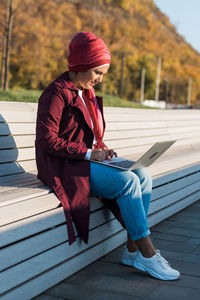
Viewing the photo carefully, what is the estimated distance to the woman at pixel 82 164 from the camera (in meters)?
3.46

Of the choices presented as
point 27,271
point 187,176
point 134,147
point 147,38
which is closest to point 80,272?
point 27,271

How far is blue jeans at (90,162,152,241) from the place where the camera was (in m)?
3.50

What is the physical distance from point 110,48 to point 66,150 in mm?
79829

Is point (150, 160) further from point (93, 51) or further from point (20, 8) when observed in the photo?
point (20, 8)

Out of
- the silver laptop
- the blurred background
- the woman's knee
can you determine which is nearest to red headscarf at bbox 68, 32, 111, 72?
the silver laptop

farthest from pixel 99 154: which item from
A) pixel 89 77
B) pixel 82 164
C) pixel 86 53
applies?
pixel 86 53

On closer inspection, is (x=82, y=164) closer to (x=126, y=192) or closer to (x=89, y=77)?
(x=126, y=192)

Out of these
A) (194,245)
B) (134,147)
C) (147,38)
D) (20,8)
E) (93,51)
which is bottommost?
(194,245)

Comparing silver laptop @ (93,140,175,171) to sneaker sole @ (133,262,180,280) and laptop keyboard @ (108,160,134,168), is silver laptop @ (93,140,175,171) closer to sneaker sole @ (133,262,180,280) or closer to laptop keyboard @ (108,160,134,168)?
laptop keyboard @ (108,160,134,168)

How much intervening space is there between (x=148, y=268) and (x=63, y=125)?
116cm

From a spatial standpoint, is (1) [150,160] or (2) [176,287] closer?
(2) [176,287]

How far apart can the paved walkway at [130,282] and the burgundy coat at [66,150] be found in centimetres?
29

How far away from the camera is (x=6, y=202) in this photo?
9.70 ft

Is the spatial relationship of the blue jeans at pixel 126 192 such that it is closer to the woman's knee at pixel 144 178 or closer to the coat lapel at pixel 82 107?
the woman's knee at pixel 144 178
